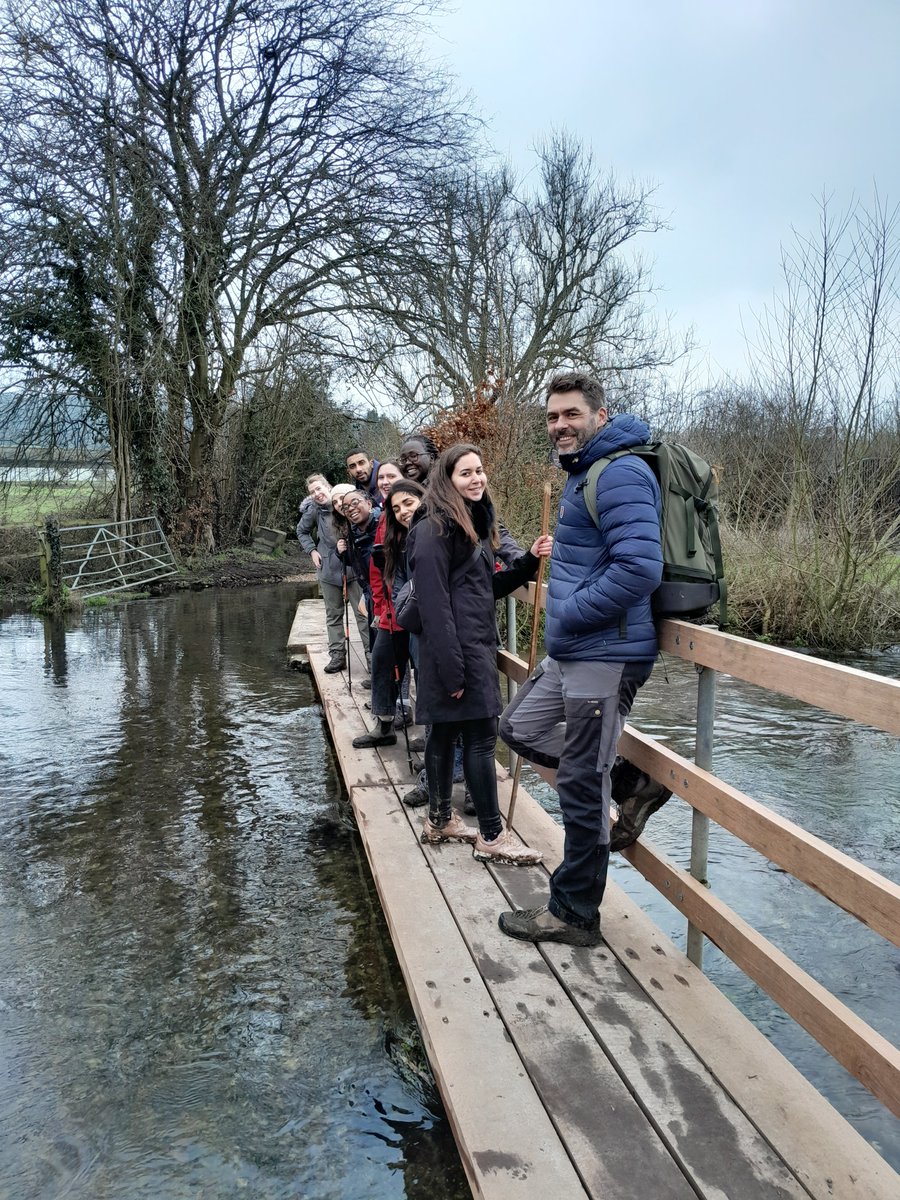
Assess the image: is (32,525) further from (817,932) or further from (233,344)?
(817,932)

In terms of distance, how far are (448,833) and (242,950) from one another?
3.15 feet

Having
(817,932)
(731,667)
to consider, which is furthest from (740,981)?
(731,667)

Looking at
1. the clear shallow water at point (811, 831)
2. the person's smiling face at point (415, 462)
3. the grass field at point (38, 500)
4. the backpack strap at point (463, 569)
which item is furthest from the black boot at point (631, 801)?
the grass field at point (38, 500)

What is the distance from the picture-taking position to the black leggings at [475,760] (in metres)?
3.70

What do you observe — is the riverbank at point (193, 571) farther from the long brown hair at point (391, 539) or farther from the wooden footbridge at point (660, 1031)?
the wooden footbridge at point (660, 1031)

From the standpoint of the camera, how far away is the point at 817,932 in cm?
407

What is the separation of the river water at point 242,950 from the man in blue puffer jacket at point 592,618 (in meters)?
0.81

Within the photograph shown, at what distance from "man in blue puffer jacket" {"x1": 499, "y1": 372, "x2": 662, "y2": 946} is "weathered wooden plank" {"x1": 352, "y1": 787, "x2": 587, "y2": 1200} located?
1.06 ft

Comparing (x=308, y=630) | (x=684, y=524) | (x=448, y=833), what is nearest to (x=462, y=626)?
(x=448, y=833)

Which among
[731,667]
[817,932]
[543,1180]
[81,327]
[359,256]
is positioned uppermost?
[359,256]

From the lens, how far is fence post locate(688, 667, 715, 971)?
9.46 ft

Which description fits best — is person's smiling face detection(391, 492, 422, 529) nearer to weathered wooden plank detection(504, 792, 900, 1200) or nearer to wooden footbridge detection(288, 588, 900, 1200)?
wooden footbridge detection(288, 588, 900, 1200)

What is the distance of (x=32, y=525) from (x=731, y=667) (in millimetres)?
17255

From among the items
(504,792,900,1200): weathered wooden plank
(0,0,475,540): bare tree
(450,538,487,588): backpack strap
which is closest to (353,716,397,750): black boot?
(450,538,487,588): backpack strap
